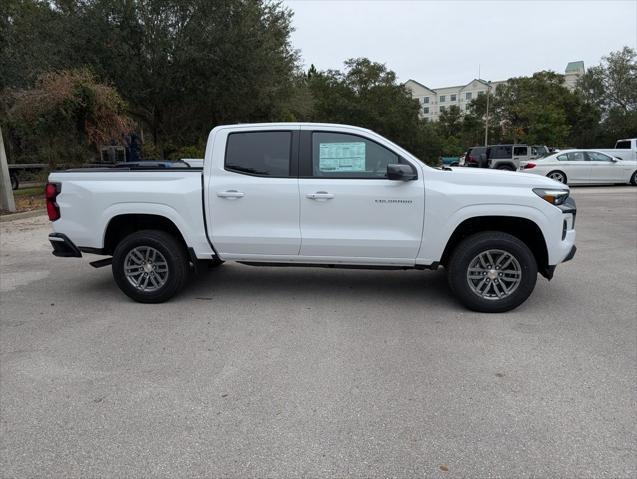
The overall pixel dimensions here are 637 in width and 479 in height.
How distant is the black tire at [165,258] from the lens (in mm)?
5379

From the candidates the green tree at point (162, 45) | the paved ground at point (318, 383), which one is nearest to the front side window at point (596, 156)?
the green tree at point (162, 45)

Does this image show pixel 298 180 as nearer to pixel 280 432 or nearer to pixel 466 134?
pixel 280 432

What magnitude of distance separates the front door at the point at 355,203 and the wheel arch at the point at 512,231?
1.66ft

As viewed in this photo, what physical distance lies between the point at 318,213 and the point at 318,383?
2029 mm

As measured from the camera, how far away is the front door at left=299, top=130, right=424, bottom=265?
5051mm

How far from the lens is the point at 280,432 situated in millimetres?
3000

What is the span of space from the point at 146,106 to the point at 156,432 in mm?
19998

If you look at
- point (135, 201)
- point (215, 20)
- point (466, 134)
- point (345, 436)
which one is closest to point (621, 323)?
point (345, 436)

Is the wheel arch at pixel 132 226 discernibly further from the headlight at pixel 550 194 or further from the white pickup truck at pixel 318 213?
the headlight at pixel 550 194

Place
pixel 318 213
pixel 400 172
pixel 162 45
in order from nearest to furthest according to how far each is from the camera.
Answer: pixel 400 172 < pixel 318 213 < pixel 162 45

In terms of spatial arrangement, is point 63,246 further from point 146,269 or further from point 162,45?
point 162,45

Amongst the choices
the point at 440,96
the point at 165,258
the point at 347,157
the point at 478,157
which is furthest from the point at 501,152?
the point at 440,96

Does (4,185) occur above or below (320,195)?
below

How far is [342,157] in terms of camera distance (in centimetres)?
523
